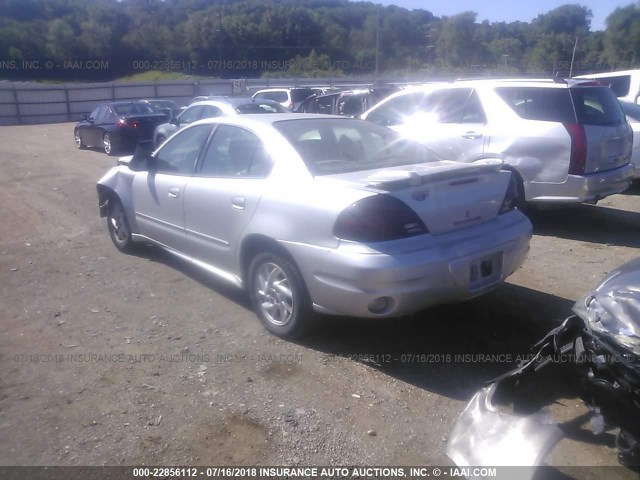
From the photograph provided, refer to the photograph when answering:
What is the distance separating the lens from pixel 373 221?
3648mm

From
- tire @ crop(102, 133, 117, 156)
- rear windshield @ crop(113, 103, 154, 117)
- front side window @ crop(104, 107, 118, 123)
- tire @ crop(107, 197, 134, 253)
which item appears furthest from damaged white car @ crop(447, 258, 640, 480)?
rear windshield @ crop(113, 103, 154, 117)

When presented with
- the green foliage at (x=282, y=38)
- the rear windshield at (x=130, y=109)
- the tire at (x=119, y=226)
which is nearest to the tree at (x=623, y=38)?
the green foliage at (x=282, y=38)

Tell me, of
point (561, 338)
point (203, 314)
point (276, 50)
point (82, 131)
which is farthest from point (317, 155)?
point (276, 50)

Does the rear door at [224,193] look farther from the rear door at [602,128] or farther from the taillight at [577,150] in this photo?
the rear door at [602,128]

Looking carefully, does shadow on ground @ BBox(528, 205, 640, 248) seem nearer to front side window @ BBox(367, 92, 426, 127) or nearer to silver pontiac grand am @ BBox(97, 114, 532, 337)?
front side window @ BBox(367, 92, 426, 127)

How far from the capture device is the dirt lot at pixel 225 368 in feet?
10.2

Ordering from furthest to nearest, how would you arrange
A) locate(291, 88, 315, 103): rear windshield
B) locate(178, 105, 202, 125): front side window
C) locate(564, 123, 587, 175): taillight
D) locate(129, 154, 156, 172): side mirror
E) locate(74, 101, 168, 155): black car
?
locate(291, 88, 315, 103): rear windshield
locate(74, 101, 168, 155): black car
locate(178, 105, 202, 125): front side window
locate(564, 123, 587, 175): taillight
locate(129, 154, 156, 172): side mirror

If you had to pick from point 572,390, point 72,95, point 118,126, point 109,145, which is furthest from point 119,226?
point 72,95

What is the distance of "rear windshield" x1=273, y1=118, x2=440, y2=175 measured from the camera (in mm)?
4320

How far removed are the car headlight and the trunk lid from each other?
49.8 inches

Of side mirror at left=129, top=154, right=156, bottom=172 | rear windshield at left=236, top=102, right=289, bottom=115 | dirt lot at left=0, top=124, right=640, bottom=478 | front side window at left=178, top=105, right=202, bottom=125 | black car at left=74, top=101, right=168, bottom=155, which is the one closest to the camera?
dirt lot at left=0, top=124, right=640, bottom=478

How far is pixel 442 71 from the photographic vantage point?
111 feet

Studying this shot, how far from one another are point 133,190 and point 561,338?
4.34 meters

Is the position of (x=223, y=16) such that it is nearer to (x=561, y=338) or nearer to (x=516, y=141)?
(x=516, y=141)
